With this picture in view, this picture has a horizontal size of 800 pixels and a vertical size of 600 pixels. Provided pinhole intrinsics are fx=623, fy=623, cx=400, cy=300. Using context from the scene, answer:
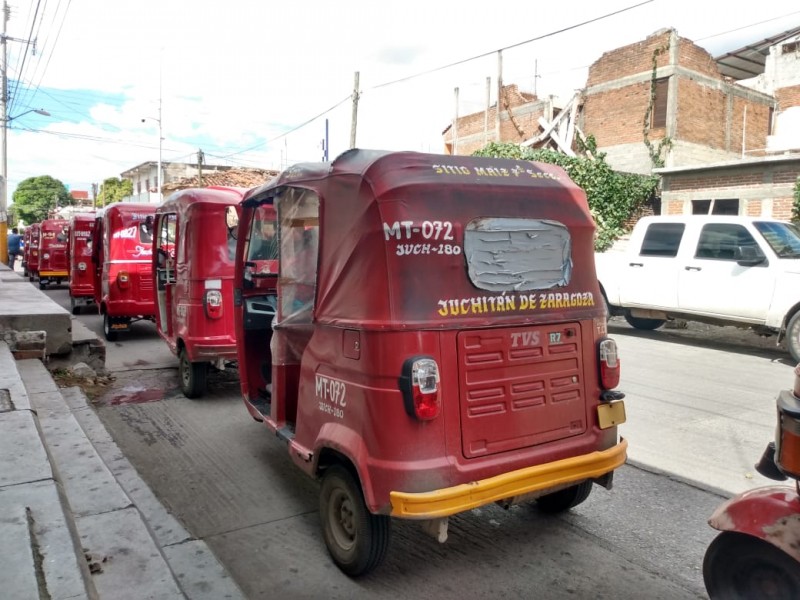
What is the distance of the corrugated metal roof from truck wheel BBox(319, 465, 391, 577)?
28.3 meters

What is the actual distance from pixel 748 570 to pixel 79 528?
10.7 feet

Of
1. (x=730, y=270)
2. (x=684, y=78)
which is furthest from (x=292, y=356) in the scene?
(x=684, y=78)

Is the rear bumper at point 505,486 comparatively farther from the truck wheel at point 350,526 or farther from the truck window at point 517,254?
the truck window at point 517,254

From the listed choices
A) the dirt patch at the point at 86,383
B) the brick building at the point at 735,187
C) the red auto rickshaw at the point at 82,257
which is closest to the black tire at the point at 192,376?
the dirt patch at the point at 86,383

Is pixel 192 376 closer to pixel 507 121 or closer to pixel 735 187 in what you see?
pixel 735 187

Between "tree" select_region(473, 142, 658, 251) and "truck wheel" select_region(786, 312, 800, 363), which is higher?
"tree" select_region(473, 142, 658, 251)

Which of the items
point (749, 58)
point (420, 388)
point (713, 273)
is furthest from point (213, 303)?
point (749, 58)

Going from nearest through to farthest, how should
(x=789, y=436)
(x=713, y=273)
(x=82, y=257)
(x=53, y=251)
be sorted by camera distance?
(x=789, y=436) < (x=713, y=273) < (x=82, y=257) < (x=53, y=251)

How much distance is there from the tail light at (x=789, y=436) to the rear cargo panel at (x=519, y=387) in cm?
114

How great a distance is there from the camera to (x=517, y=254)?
3.43 metres

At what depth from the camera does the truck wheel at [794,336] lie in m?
8.43

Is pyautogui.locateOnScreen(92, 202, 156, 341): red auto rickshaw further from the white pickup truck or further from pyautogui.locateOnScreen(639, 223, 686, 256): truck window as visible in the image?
pyautogui.locateOnScreen(639, 223, 686, 256): truck window

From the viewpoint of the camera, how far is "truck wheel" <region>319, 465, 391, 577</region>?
323 cm

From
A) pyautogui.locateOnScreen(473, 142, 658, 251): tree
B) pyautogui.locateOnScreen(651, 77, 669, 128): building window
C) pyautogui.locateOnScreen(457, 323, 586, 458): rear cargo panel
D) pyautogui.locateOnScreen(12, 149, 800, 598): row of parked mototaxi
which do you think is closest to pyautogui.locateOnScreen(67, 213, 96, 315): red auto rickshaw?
pyautogui.locateOnScreen(12, 149, 800, 598): row of parked mototaxi
